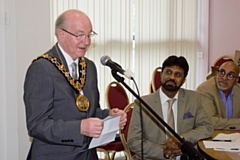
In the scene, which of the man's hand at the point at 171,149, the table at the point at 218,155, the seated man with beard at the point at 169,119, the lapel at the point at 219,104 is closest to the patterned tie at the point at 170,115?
the seated man with beard at the point at 169,119

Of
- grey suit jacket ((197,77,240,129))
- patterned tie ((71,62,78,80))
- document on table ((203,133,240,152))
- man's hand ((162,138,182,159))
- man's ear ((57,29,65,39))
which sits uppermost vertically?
man's ear ((57,29,65,39))

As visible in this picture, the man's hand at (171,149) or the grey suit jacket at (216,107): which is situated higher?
the grey suit jacket at (216,107)

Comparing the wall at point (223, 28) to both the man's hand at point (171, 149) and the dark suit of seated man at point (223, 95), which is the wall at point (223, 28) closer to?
the dark suit of seated man at point (223, 95)

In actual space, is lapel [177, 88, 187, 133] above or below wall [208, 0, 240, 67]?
below

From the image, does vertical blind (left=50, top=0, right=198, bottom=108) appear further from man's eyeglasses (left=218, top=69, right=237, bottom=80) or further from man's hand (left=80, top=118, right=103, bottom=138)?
man's hand (left=80, top=118, right=103, bottom=138)

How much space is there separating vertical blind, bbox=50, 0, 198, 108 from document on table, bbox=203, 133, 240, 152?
2.17 meters

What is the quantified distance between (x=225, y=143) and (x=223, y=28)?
366 cm

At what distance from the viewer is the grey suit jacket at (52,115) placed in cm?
194

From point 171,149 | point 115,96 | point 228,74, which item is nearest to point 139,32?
point 115,96

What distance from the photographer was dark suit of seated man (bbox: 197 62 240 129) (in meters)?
3.49

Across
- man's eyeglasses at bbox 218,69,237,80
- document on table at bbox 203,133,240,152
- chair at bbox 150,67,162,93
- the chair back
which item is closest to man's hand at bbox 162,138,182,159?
document on table at bbox 203,133,240,152

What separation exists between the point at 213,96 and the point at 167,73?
2.01ft

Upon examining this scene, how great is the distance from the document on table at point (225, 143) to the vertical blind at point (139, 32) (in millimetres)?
2175

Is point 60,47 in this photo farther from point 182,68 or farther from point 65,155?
point 182,68
